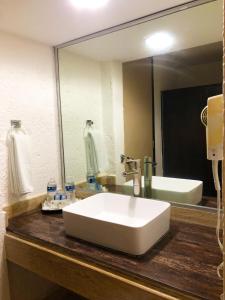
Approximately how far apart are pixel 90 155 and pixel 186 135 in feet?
2.35

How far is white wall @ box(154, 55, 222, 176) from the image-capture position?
4.19 ft

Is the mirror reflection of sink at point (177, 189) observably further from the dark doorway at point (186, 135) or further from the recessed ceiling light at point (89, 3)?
the recessed ceiling light at point (89, 3)

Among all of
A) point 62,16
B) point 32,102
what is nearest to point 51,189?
point 32,102

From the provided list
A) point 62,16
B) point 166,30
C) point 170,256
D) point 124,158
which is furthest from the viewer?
point 124,158

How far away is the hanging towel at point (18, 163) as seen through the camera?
1424 mm

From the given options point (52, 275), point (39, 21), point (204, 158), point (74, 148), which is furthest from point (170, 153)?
point (39, 21)

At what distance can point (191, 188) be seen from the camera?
136 cm

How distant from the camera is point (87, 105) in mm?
1820

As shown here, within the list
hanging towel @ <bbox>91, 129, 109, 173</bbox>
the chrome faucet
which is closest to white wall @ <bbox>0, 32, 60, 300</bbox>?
hanging towel @ <bbox>91, 129, 109, 173</bbox>

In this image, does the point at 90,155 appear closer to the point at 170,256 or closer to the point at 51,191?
the point at 51,191

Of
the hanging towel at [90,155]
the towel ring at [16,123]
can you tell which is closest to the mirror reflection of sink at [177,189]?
the hanging towel at [90,155]

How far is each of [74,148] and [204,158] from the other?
0.92 metres

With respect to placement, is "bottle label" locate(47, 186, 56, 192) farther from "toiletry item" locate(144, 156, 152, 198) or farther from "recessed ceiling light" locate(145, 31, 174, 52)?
"recessed ceiling light" locate(145, 31, 174, 52)

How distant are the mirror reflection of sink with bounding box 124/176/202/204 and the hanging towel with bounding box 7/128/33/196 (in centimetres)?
70
